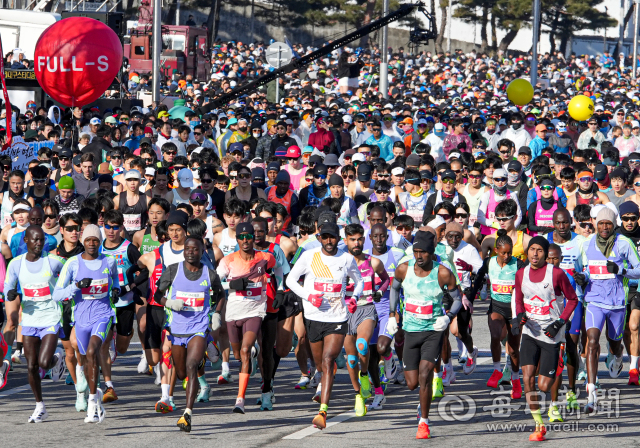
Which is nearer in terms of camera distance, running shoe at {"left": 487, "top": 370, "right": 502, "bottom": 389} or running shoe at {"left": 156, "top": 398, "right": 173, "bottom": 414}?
running shoe at {"left": 156, "top": 398, "right": 173, "bottom": 414}

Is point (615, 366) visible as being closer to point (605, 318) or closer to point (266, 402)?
point (605, 318)

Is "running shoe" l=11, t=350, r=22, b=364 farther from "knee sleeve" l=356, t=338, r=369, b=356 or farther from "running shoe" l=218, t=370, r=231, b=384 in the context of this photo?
"knee sleeve" l=356, t=338, r=369, b=356

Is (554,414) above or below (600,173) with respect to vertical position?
below

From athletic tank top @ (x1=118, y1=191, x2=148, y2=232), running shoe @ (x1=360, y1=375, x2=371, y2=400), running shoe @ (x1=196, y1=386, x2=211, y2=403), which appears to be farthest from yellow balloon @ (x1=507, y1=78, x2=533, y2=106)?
running shoe @ (x1=196, y1=386, x2=211, y2=403)

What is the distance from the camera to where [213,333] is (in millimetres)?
10516

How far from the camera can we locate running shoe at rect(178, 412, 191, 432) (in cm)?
863

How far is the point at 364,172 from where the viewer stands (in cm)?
1518

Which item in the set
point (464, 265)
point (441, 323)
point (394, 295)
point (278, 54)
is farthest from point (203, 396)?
point (278, 54)

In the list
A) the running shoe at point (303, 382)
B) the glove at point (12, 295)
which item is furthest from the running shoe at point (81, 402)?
the running shoe at point (303, 382)

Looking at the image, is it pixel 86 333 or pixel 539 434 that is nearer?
pixel 539 434

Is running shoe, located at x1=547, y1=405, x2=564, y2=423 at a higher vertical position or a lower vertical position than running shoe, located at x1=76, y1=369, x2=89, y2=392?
lower

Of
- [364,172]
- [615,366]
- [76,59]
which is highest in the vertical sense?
[76,59]

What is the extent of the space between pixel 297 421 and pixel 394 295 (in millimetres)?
1413

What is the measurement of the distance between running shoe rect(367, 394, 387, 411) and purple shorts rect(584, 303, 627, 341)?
6.91ft
